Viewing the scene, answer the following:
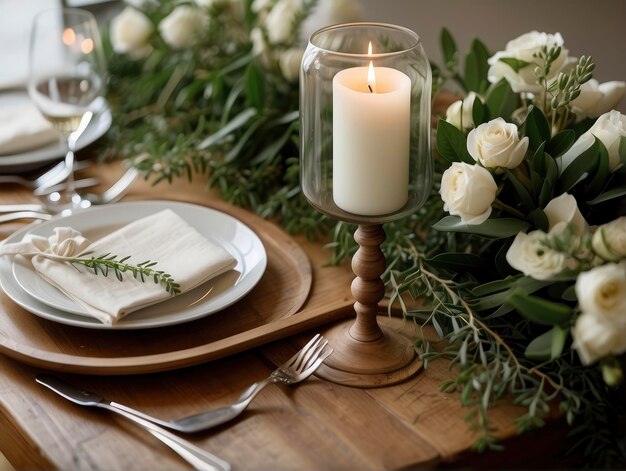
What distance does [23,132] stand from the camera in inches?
52.1

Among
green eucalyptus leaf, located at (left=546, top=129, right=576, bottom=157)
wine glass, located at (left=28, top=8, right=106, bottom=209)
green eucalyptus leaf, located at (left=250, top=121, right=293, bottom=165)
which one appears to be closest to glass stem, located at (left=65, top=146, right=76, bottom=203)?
wine glass, located at (left=28, top=8, right=106, bottom=209)

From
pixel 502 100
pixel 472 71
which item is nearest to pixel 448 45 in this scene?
pixel 472 71

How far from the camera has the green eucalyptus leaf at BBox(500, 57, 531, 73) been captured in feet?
3.16

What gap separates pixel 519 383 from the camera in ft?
2.80

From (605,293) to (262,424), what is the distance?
1.12 feet

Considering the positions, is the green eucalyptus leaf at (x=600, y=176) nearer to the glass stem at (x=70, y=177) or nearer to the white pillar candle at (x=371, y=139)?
the white pillar candle at (x=371, y=139)

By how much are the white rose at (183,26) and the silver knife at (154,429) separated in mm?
756

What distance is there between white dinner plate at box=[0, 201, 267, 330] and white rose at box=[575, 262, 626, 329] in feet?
1.28

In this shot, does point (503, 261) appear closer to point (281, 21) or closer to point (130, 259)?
point (130, 259)

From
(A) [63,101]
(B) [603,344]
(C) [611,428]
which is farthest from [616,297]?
(A) [63,101]

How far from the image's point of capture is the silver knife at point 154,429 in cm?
75

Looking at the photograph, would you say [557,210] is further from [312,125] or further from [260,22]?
[260,22]

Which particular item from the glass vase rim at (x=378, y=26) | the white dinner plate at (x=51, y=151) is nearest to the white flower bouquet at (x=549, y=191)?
the glass vase rim at (x=378, y=26)

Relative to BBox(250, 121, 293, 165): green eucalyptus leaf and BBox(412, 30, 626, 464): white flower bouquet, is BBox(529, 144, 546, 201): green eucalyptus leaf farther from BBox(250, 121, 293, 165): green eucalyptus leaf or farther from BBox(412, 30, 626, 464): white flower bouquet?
BBox(250, 121, 293, 165): green eucalyptus leaf
